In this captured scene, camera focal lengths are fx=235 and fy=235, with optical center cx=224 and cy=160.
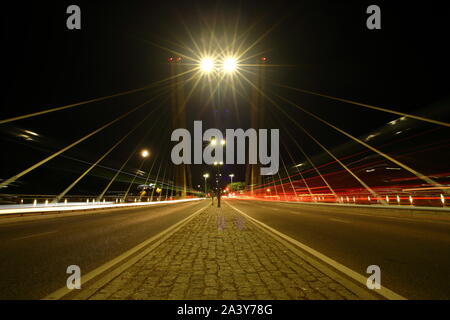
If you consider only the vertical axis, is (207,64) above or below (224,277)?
above

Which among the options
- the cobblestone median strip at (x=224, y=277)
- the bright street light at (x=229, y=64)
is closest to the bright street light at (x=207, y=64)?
the bright street light at (x=229, y=64)

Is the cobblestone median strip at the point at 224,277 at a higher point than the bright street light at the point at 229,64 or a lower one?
lower

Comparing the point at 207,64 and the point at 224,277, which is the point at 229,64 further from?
the point at 224,277

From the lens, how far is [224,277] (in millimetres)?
3506

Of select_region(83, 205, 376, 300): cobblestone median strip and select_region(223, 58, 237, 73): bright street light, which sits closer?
select_region(83, 205, 376, 300): cobblestone median strip

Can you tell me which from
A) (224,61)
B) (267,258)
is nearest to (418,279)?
(267,258)

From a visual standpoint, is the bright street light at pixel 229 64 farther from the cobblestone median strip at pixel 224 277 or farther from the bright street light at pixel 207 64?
the cobblestone median strip at pixel 224 277

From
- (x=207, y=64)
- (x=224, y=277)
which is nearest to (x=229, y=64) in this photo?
(x=207, y=64)

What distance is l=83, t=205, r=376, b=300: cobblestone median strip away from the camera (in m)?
2.87

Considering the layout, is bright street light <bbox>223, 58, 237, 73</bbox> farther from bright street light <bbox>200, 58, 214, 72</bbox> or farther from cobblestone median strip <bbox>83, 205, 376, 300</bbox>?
cobblestone median strip <bbox>83, 205, 376, 300</bbox>

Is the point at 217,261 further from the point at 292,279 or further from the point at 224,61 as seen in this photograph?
the point at 224,61

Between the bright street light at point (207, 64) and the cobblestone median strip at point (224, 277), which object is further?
the bright street light at point (207, 64)

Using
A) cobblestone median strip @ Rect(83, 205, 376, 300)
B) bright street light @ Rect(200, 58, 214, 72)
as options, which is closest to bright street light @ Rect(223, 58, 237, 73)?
bright street light @ Rect(200, 58, 214, 72)

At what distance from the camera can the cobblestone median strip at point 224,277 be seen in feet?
9.40
